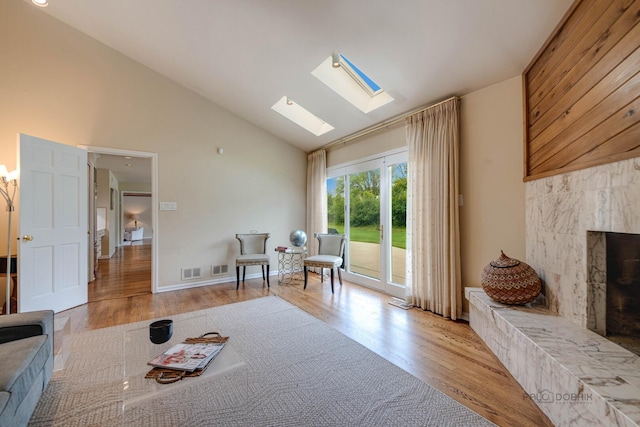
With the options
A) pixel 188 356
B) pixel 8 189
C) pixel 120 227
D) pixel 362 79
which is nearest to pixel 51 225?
pixel 8 189

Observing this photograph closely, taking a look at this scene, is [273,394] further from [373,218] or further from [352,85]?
[352,85]

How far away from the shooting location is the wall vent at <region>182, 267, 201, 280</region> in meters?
4.42

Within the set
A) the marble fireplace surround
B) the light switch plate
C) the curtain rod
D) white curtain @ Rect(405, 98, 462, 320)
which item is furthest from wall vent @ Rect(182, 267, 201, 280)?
the marble fireplace surround

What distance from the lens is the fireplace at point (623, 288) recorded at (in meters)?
1.68

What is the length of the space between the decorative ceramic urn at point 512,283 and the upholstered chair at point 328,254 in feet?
7.47

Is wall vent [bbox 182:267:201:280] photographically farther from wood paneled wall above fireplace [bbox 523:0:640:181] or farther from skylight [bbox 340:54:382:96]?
wood paneled wall above fireplace [bbox 523:0:640:181]

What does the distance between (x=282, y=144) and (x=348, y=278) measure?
298cm

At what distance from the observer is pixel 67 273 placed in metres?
3.42

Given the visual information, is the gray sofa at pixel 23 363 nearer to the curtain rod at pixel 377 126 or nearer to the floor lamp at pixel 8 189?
the floor lamp at pixel 8 189

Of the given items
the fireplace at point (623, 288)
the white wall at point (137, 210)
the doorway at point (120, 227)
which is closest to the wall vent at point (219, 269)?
the doorway at point (120, 227)

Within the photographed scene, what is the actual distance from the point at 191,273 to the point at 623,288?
501 cm

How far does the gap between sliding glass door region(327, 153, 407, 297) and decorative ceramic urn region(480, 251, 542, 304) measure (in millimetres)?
1566

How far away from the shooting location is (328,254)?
4691mm

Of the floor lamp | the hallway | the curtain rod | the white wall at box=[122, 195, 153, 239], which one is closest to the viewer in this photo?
the floor lamp
